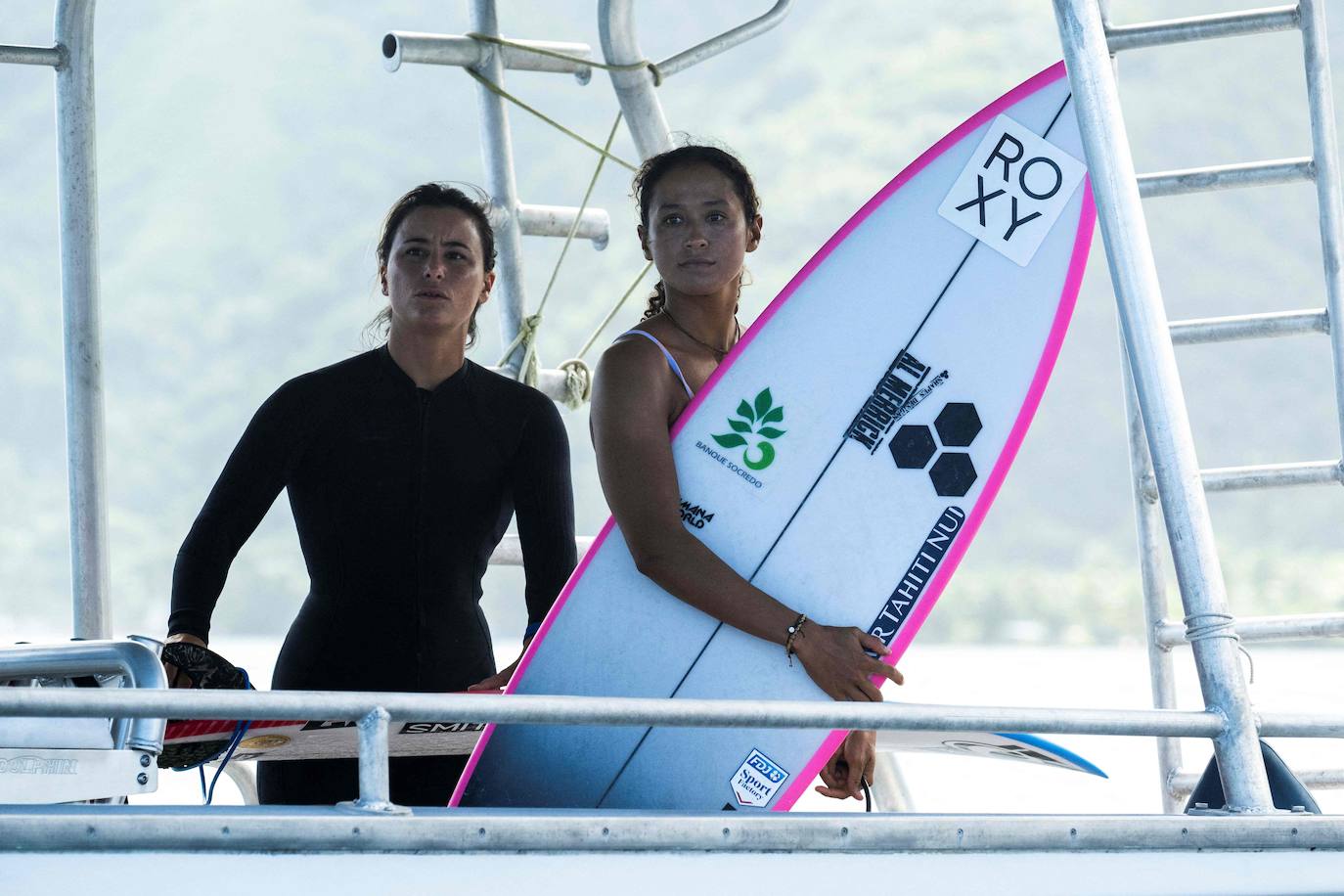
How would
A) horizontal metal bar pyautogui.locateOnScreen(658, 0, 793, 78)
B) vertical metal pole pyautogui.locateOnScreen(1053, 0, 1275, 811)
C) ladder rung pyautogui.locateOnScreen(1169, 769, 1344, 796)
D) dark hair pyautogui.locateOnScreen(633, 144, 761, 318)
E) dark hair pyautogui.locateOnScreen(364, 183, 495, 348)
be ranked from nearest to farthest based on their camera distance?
vertical metal pole pyautogui.locateOnScreen(1053, 0, 1275, 811) → dark hair pyautogui.locateOnScreen(633, 144, 761, 318) → dark hair pyautogui.locateOnScreen(364, 183, 495, 348) → ladder rung pyautogui.locateOnScreen(1169, 769, 1344, 796) → horizontal metal bar pyautogui.locateOnScreen(658, 0, 793, 78)

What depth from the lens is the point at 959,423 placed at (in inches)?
89.4

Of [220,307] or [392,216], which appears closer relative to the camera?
[392,216]

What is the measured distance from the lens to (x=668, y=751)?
2.13 m

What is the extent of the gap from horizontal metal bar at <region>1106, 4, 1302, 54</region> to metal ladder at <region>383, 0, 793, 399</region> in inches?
27.7

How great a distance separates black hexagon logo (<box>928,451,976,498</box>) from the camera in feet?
7.29

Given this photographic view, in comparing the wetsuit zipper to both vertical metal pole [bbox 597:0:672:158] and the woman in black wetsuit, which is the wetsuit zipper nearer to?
the woman in black wetsuit

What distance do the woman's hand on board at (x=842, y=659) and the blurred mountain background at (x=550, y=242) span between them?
30047 mm

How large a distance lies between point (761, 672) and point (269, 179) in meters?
41.0

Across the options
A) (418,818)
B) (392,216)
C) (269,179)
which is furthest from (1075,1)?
(269,179)

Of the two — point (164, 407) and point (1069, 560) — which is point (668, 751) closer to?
point (1069, 560)

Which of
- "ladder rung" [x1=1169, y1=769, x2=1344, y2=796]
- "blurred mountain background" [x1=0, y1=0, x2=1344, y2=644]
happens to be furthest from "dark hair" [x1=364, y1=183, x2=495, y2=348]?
"blurred mountain background" [x1=0, y1=0, x2=1344, y2=644]

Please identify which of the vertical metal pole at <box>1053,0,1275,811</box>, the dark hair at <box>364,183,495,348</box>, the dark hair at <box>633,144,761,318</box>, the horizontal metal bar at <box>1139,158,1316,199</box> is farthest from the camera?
the horizontal metal bar at <box>1139,158,1316,199</box>

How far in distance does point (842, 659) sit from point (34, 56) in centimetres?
156

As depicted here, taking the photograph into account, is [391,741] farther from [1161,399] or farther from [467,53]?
[467,53]
